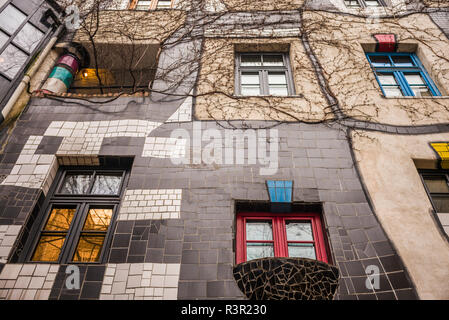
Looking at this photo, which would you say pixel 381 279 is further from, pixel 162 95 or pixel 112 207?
pixel 162 95

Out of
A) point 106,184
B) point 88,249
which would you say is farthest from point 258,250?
point 106,184

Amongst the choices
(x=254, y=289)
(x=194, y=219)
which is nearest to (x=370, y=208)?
(x=254, y=289)

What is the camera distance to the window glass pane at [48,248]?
3.93 m

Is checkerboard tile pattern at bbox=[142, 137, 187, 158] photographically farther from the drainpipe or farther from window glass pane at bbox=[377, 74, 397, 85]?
window glass pane at bbox=[377, 74, 397, 85]

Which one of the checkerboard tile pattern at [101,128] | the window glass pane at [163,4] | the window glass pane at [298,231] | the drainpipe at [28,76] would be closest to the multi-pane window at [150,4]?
the window glass pane at [163,4]

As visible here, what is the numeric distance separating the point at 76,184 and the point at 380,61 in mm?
7194

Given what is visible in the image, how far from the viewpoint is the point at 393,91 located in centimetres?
583

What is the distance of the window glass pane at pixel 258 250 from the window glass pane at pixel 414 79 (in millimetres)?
5056

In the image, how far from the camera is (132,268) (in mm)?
3559

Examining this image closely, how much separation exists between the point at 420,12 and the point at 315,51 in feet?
10.9

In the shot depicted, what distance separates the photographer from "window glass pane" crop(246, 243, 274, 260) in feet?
12.9

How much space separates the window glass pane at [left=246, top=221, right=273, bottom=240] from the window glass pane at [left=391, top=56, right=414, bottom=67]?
5231 millimetres

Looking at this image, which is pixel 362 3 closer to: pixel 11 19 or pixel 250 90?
pixel 250 90

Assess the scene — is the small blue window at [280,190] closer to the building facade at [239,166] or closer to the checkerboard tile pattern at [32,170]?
the building facade at [239,166]
